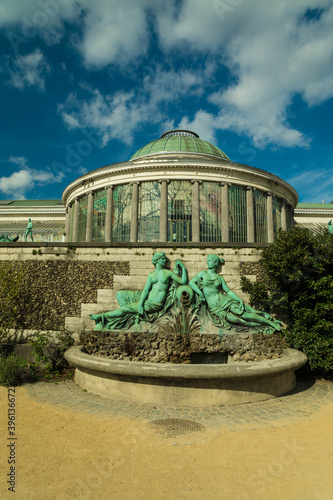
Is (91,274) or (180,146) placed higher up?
(180,146)

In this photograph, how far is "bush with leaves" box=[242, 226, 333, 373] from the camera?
305 inches

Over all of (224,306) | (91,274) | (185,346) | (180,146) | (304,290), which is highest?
(180,146)

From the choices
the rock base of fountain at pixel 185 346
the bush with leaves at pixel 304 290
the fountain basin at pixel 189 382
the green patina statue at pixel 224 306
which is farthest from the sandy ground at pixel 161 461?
the green patina statue at pixel 224 306

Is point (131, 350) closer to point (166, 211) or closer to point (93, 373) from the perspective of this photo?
point (93, 373)

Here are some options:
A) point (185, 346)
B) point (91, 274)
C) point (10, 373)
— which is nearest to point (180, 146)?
point (91, 274)

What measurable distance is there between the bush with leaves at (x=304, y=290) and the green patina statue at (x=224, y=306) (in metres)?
0.57

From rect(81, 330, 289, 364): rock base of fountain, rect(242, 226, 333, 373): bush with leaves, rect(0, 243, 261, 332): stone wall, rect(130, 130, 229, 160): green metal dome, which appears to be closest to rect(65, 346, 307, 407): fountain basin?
rect(81, 330, 289, 364): rock base of fountain

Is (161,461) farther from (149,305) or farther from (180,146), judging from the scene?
(180,146)

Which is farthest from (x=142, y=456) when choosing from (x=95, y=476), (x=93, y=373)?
(x=93, y=373)

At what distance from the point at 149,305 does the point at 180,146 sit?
21.8 m

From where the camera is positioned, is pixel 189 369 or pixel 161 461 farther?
pixel 189 369

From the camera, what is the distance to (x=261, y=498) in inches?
133

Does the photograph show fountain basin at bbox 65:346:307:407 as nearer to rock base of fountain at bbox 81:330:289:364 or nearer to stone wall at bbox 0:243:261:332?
rock base of fountain at bbox 81:330:289:364

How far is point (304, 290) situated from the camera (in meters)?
8.27
